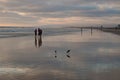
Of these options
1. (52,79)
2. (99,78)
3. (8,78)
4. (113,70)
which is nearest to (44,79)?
(52,79)

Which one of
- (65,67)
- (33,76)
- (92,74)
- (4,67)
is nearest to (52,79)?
(33,76)

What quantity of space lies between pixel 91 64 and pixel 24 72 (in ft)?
13.6

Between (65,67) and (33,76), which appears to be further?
(65,67)

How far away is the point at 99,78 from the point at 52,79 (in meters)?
1.98

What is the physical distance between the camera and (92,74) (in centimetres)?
1304

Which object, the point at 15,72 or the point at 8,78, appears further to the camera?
the point at 15,72

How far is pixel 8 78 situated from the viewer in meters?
12.3

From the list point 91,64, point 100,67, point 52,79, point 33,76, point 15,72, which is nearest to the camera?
point 52,79

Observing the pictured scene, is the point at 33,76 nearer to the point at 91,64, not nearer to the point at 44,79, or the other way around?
the point at 44,79

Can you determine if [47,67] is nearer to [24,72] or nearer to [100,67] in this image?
[24,72]

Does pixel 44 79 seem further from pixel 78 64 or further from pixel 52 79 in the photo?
pixel 78 64

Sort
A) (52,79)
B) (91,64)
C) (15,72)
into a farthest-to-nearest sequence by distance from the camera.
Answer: (91,64), (15,72), (52,79)

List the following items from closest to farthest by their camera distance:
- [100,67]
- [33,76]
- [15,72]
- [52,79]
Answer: [52,79] < [33,76] < [15,72] < [100,67]

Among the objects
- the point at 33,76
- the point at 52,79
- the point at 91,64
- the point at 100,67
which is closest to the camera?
the point at 52,79
